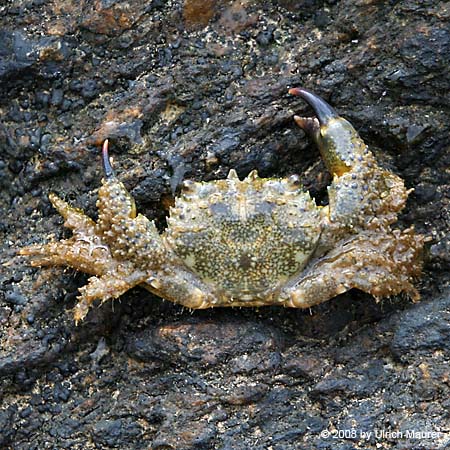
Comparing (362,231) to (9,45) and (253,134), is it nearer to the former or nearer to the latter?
(253,134)

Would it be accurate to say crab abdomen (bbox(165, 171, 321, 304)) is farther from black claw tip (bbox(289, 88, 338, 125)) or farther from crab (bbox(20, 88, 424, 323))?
black claw tip (bbox(289, 88, 338, 125))

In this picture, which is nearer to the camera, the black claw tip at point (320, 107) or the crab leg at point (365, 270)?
the crab leg at point (365, 270)

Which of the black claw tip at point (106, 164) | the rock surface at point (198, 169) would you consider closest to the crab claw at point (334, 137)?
the rock surface at point (198, 169)

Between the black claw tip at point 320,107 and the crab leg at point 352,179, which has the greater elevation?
the black claw tip at point 320,107

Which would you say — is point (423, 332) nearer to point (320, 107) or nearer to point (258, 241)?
point (258, 241)

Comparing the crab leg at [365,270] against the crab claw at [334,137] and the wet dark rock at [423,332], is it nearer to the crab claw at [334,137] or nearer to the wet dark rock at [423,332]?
the wet dark rock at [423,332]

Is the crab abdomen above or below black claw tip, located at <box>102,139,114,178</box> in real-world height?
below

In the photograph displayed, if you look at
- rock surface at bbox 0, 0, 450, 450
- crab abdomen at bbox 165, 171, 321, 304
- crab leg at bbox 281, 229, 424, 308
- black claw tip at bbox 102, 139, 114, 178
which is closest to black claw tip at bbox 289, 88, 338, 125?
rock surface at bbox 0, 0, 450, 450

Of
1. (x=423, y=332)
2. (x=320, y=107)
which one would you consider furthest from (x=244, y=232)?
(x=423, y=332)
